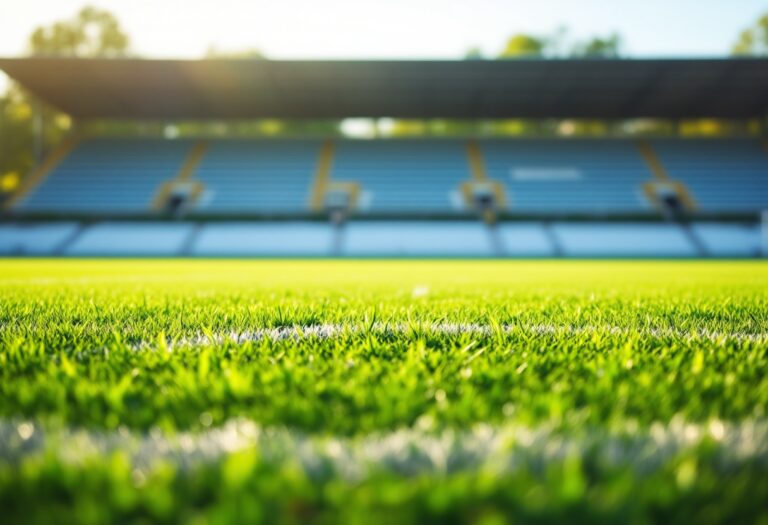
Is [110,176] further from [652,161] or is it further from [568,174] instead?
[652,161]

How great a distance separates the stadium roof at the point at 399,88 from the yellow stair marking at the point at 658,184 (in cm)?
206

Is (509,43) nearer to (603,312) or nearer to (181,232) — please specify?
(181,232)

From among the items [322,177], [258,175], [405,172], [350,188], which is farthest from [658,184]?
[258,175]

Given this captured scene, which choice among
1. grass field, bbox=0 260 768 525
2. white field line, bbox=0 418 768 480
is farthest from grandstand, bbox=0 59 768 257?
white field line, bbox=0 418 768 480

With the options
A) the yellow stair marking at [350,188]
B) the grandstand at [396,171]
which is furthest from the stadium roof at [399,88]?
the yellow stair marking at [350,188]

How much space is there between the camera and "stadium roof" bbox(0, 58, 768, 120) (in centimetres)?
1998

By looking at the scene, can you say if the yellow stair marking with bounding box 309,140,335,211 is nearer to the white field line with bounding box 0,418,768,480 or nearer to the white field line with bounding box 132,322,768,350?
the white field line with bounding box 132,322,768,350

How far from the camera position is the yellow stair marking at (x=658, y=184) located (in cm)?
2353

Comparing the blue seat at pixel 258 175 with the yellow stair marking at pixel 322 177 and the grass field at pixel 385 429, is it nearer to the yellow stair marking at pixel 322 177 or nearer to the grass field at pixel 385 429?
the yellow stair marking at pixel 322 177

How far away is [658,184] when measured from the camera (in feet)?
80.3

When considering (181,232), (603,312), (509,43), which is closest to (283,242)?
(181,232)

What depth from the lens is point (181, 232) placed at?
21.1 m

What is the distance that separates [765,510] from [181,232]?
73.3 ft

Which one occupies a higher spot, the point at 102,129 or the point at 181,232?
the point at 102,129
